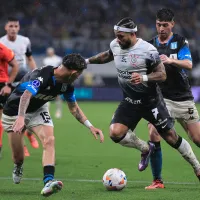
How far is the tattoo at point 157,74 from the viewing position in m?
7.69

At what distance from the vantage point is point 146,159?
327 inches

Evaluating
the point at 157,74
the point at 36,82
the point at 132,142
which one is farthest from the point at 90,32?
the point at 36,82

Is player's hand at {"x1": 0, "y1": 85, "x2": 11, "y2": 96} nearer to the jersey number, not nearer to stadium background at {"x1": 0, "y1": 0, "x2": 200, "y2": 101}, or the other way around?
the jersey number

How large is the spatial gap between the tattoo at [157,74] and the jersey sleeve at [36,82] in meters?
1.28

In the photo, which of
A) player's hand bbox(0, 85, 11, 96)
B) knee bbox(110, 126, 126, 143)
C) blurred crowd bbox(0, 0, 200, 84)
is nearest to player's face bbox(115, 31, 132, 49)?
knee bbox(110, 126, 126, 143)

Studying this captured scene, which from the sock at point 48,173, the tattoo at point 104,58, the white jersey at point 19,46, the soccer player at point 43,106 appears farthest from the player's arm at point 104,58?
the white jersey at point 19,46

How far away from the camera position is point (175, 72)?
860 cm

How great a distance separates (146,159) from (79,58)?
183cm

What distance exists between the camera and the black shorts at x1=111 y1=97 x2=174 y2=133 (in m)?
8.03

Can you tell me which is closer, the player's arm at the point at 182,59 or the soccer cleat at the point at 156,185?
the player's arm at the point at 182,59

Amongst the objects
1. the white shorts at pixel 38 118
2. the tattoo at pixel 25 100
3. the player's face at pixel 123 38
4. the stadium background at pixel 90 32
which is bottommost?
the white shorts at pixel 38 118

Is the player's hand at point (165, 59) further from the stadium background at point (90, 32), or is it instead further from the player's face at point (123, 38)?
the stadium background at point (90, 32)

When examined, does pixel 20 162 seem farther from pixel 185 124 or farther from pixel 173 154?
pixel 173 154

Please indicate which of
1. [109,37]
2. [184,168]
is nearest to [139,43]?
[184,168]
